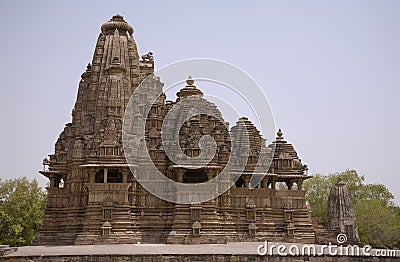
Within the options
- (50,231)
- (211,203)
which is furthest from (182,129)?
(50,231)

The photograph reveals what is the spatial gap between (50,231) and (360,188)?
32.1m

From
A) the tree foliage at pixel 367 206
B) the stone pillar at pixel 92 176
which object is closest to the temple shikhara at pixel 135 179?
the stone pillar at pixel 92 176

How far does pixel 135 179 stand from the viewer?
101 feet

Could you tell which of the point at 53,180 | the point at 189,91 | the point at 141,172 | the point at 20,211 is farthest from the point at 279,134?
the point at 20,211

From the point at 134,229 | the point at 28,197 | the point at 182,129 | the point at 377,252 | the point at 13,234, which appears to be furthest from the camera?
the point at 28,197

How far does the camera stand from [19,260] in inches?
840

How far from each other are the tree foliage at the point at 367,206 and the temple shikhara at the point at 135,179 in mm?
8421

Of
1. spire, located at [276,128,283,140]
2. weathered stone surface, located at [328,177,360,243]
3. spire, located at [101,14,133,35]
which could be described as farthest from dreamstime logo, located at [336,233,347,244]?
spire, located at [101,14,133,35]

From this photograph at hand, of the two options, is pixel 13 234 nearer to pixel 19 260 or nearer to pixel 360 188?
pixel 19 260

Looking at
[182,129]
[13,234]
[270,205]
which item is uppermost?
[182,129]

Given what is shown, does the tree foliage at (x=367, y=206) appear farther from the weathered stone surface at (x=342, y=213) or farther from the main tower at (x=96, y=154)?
the main tower at (x=96, y=154)

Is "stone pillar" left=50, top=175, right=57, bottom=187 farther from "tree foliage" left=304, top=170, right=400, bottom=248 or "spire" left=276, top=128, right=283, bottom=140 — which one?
"tree foliage" left=304, top=170, right=400, bottom=248

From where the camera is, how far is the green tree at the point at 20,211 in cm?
3950

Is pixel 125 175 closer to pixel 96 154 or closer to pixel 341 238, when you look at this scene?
pixel 96 154
